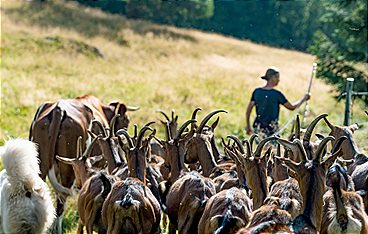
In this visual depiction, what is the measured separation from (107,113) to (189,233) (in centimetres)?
600

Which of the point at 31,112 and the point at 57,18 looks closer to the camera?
the point at 31,112

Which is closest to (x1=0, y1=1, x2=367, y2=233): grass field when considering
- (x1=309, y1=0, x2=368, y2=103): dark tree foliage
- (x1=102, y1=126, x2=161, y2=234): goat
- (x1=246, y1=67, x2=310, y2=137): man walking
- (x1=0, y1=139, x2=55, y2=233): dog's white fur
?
(x1=309, y1=0, x2=368, y2=103): dark tree foliage

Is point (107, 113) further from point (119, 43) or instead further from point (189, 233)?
point (119, 43)

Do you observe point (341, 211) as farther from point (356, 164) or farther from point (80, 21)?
point (80, 21)

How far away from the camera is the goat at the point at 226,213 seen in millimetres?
6723

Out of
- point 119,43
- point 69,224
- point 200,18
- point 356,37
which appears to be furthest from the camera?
point 200,18

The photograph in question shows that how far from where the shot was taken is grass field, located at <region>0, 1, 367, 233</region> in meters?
21.4

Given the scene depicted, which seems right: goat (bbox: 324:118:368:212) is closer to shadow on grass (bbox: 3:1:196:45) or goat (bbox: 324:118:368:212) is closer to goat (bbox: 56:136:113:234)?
goat (bbox: 56:136:113:234)

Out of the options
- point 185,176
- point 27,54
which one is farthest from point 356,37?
point 185,176

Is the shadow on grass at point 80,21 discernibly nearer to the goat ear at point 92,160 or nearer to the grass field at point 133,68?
the grass field at point 133,68

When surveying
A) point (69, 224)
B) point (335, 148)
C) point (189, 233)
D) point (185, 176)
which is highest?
point (335, 148)

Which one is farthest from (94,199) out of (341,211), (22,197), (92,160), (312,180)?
(341,211)

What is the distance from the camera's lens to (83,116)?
11.9 metres

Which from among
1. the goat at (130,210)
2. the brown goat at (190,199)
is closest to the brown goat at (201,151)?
the brown goat at (190,199)
